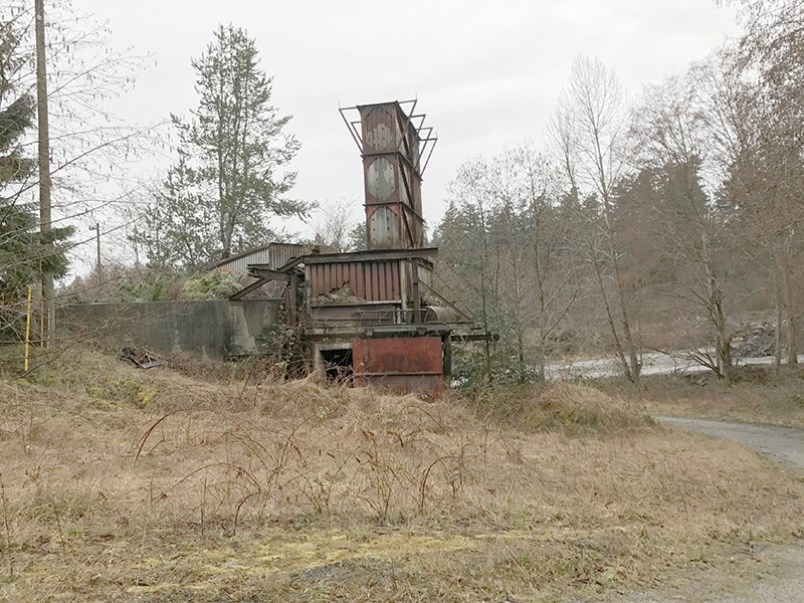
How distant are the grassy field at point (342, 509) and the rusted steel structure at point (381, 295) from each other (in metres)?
5.61

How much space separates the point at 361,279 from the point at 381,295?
78 centimetres

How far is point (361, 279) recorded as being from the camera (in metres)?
20.0

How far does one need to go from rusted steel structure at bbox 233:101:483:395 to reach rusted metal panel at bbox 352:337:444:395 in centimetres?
3

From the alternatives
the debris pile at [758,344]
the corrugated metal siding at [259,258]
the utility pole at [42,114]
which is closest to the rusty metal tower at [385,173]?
the corrugated metal siding at [259,258]

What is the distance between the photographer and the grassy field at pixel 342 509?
427cm

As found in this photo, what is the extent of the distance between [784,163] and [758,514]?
8051 millimetres

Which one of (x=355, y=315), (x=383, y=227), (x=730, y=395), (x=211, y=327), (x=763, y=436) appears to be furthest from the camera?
(x=730, y=395)

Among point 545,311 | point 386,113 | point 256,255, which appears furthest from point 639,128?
point 256,255

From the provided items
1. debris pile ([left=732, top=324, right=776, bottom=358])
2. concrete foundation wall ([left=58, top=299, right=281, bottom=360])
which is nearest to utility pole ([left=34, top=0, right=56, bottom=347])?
concrete foundation wall ([left=58, top=299, right=281, bottom=360])

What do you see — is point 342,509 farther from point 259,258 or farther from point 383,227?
point 259,258

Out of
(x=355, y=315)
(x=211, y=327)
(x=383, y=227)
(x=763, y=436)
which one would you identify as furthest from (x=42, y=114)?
(x=763, y=436)

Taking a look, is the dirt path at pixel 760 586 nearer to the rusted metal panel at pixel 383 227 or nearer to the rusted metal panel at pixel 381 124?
the rusted metal panel at pixel 383 227

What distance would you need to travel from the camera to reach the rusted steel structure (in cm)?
1803

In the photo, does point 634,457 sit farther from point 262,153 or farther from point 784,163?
point 262,153
